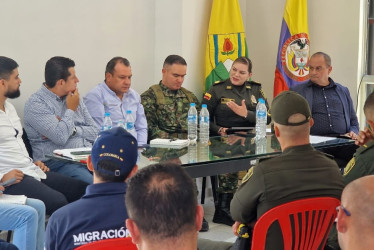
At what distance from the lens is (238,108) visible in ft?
17.1

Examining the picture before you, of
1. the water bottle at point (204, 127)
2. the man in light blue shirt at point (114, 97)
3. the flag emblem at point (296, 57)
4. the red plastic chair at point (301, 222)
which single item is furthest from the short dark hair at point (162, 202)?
the flag emblem at point (296, 57)

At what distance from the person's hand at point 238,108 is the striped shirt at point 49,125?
1.35 m

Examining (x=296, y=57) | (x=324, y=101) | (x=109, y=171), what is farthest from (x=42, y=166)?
(x=296, y=57)

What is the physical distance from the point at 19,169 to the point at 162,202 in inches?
105

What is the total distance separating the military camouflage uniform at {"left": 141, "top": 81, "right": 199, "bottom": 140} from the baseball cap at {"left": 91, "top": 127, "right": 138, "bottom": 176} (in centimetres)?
291

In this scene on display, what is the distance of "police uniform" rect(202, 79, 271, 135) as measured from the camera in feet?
17.9

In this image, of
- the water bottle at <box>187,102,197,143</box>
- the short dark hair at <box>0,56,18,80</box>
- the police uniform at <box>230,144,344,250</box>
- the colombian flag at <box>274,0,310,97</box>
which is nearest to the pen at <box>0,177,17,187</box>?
the short dark hair at <box>0,56,18,80</box>

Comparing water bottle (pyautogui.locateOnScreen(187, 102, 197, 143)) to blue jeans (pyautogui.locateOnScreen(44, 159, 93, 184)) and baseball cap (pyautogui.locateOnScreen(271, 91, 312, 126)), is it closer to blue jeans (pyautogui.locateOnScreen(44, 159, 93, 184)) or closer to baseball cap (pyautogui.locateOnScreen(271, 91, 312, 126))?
blue jeans (pyautogui.locateOnScreen(44, 159, 93, 184))

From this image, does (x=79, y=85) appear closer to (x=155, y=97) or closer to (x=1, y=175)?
(x=155, y=97)

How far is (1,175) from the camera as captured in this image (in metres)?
3.73

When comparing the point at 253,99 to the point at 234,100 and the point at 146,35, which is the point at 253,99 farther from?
the point at 146,35

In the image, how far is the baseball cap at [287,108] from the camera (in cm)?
279

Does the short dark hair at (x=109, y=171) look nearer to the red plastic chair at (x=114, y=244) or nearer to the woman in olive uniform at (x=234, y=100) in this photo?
the red plastic chair at (x=114, y=244)

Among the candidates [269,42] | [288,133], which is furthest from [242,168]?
[269,42]
